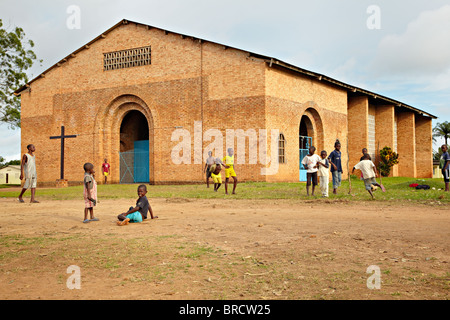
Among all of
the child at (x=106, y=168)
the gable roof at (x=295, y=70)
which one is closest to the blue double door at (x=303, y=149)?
the gable roof at (x=295, y=70)

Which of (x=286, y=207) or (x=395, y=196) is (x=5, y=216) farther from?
(x=395, y=196)

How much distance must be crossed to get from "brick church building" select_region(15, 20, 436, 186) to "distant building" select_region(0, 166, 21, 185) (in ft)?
92.1

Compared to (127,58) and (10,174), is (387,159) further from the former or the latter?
(10,174)

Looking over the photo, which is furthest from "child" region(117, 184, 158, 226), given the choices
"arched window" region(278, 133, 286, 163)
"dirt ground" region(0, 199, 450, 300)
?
"arched window" region(278, 133, 286, 163)

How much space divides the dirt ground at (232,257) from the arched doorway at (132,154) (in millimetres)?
18280

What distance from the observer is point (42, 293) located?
3.71 meters

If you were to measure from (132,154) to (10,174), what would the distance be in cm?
3404

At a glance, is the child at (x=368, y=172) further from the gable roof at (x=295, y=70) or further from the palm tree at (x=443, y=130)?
the palm tree at (x=443, y=130)

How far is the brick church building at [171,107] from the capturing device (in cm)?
2139

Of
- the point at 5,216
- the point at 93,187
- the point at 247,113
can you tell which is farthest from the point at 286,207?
the point at 247,113

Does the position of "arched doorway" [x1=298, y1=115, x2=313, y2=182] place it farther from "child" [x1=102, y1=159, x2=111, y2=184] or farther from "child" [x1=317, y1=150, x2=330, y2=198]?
"child" [x1=317, y1=150, x2=330, y2=198]

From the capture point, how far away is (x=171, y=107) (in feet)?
76.2

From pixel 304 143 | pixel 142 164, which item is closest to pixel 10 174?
pixel 142 164

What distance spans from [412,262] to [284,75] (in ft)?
61.8
